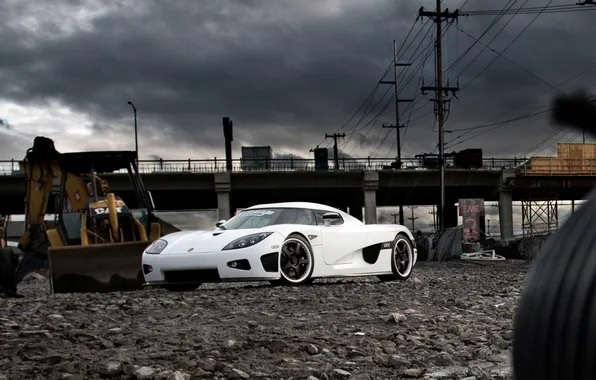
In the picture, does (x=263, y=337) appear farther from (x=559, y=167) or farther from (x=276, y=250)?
(x=559, y=167)

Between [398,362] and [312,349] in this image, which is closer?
[398,362]

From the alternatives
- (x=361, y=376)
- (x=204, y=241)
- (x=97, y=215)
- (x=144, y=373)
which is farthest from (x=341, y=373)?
(x=97, y=215)

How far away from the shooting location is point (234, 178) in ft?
171

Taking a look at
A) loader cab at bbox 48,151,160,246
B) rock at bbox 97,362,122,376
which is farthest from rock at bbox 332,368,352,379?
loader cab at bbox 48,151,160,246

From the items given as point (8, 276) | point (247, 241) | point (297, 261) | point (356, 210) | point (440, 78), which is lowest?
point (8, 276)

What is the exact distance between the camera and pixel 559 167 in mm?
50969

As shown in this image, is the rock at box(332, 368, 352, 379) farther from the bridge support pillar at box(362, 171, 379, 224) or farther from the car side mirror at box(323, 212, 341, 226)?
the bridge support pillar at box(362, 171, 379, 224)

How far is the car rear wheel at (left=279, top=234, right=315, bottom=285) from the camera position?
9781 millimetres

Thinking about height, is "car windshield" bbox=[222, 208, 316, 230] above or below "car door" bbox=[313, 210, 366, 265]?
above

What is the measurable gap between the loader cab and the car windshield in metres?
2.96

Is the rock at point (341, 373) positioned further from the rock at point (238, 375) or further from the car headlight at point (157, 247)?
the car headlight at point (157, 247)

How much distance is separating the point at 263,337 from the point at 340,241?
529cm

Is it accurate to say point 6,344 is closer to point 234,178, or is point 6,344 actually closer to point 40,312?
point 40,312

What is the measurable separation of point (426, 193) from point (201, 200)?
19857mm
